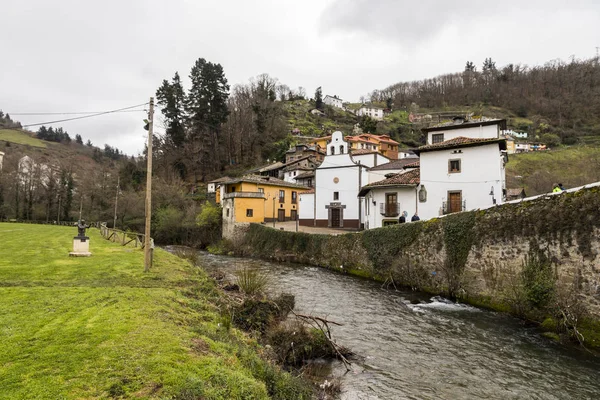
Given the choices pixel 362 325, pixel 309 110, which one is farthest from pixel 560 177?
pixel 309 110

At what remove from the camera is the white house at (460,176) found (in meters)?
22.9

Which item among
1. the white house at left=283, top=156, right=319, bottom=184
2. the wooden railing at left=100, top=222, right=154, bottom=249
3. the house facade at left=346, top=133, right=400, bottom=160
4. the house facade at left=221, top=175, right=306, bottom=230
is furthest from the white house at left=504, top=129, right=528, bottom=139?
the wooden railing at left=100, top=222, right=154, bottom=249

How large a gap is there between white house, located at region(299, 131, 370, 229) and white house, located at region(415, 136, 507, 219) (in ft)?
33.4

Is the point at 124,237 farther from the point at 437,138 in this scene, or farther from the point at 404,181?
the point at 437,138

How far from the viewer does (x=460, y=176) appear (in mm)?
23906

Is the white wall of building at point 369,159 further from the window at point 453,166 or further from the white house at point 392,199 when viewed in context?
the window at point 453,166

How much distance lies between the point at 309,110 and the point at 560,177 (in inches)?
3104

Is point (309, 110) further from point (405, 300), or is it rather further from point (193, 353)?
point (193, 353)

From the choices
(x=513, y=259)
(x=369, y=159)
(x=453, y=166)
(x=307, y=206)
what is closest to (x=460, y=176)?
(x=453, y=166)

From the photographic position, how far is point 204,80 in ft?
202

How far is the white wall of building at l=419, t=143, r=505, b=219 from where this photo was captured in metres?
22.9

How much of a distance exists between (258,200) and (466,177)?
24.8 meters

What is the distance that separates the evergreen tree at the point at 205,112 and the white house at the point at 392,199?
4131cm

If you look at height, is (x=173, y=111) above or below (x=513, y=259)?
above
